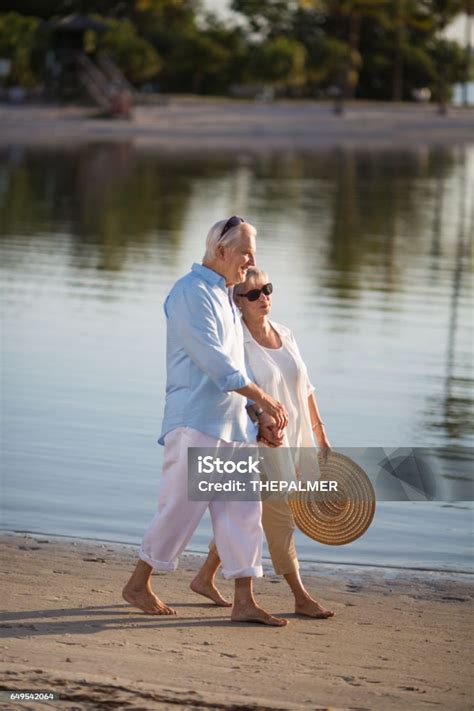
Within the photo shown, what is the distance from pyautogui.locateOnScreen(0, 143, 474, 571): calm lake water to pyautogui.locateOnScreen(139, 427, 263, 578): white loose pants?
4.88 ft

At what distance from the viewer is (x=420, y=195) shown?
30594 millimetres

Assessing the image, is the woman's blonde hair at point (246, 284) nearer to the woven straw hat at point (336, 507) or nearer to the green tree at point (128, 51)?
the woven straw hat at point (336, 507)

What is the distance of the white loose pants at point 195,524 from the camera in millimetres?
5387

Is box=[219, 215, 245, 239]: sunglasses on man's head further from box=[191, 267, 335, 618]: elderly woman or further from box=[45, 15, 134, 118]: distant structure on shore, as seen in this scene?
box=[45, 15, 134, 118]: distant structure on shore

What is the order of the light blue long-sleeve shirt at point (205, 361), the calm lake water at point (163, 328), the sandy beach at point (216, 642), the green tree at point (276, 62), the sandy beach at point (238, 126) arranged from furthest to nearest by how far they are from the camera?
the green tree at point (276, 62) < the sandy beach at point (238, 126) < the calm lake water at point (163, 328) < the light blue long-sleeve shirt at point (205, 361) < the sandy beach at point (216, 642)

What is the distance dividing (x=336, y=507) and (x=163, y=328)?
7.49 metres

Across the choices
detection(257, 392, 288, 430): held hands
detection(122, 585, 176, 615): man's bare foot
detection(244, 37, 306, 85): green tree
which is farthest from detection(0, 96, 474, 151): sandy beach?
detection(257, 392, 288, 430): held hands

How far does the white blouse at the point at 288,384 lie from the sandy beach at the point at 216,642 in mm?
595

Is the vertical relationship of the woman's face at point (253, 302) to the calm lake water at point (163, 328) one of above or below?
above

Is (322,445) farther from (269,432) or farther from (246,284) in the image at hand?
(246,284)

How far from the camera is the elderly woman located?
558 cm

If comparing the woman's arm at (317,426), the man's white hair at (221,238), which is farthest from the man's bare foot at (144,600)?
the man's white hair at (221,238)

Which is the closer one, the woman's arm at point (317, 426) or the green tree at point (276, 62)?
the woman's arm at point (317, 426)

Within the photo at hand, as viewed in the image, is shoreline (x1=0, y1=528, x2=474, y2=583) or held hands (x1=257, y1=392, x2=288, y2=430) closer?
held hands (x1=257, y1=392, x2=288, y2=430)
